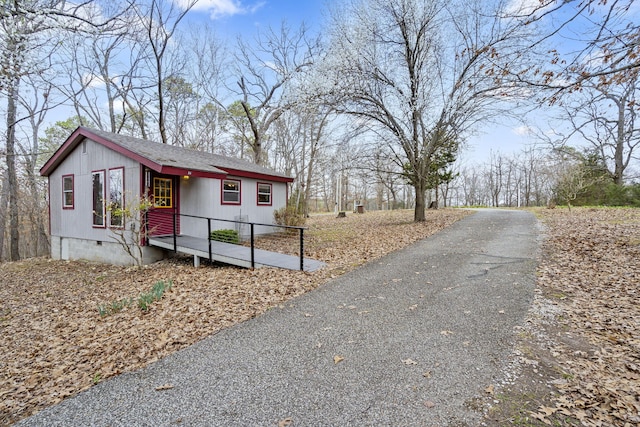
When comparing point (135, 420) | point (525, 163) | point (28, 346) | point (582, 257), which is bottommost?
point (28, 346)

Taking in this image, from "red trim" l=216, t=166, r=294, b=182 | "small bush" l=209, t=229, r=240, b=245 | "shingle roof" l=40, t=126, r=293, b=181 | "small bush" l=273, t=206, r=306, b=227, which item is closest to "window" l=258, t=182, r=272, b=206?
"red trim" l=216, t=166, r=294, b=182

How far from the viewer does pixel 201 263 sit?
8930 mm

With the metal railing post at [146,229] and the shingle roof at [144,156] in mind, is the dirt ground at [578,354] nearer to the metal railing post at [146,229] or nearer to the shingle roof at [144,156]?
the shingle roof at [144,156]

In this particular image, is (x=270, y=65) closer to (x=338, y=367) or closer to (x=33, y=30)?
(x=33, y=30)

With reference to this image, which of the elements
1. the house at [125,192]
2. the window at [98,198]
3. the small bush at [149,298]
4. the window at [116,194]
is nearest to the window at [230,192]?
the house at [125,192]

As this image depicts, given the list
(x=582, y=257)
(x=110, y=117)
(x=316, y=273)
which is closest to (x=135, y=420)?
(x=316, y=273)

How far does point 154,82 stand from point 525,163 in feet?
124

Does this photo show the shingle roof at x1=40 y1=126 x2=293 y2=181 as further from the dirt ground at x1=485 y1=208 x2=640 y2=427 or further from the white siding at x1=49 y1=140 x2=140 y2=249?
the dirt ground at x1=485 y1=208 x2=640 y2=427

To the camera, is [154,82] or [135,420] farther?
[154,82]

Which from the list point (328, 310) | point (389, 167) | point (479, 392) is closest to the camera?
point (479, 392)

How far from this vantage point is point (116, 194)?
938cm

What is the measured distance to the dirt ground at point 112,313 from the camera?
3.16 m

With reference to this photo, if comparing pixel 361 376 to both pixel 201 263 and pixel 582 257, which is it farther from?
pixel 201 263

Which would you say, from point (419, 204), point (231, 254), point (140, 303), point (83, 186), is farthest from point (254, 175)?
point (140, 303)
